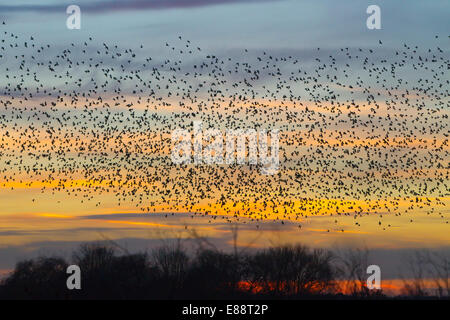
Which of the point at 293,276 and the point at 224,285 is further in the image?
the point at 293,276

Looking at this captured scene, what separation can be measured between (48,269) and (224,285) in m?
23.3

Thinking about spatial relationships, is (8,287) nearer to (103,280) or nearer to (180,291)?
(103,280)

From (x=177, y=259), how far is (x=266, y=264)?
1070 centimetres
